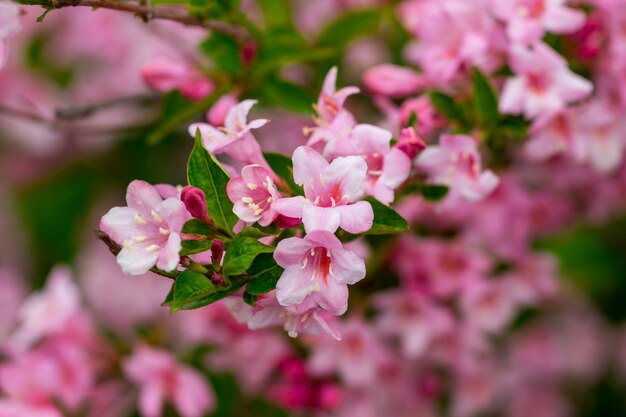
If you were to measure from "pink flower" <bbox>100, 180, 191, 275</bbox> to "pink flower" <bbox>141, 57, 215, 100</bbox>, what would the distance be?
1.72 feet

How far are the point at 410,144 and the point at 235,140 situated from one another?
26cm

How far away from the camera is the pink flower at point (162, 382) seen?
1721 millimetres

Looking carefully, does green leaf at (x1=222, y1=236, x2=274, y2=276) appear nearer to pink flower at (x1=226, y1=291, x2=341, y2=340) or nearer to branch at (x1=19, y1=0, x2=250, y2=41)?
pink flower at (x1=226, y1=291, x2=341, y2=340)

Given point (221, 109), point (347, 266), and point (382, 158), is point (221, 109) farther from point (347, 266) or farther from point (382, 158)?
point (347, 266)

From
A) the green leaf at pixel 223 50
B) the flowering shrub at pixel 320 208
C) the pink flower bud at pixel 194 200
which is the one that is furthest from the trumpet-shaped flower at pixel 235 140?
the green leaf at pixel 223 50

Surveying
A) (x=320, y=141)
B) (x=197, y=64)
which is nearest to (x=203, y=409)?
(x=197, y=64)

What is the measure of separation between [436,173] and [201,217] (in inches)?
17.1

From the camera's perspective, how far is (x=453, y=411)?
2096 millimetres

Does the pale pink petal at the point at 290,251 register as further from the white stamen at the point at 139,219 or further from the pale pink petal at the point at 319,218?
the white stamen at the point at 139,219

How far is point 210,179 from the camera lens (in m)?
1.09

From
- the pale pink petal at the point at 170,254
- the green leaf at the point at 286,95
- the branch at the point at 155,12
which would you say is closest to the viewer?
the pale pink petal at the point at 170,254

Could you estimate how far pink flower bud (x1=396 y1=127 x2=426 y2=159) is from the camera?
1.22m

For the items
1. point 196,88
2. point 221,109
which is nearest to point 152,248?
point 221,109

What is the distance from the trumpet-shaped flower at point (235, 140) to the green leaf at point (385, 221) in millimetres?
175
